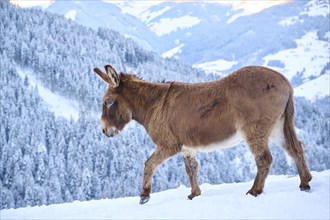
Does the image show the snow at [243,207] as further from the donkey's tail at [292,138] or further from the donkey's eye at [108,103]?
the donkey's eye at [108,103]

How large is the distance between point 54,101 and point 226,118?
176864mm

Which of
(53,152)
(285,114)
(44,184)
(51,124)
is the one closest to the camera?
(285,114)

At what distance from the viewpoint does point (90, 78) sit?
631 feet

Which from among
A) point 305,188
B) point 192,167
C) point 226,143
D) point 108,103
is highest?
point 108,103

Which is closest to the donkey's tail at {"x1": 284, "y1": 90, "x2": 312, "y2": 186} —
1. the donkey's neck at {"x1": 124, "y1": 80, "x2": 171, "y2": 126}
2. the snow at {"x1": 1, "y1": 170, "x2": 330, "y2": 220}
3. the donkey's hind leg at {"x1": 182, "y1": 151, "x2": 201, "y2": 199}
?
the snow at {"x1": 1, "y1": 170, "x2": 330, "y2": 220}

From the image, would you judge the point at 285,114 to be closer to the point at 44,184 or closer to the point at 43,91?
the point at 44,184

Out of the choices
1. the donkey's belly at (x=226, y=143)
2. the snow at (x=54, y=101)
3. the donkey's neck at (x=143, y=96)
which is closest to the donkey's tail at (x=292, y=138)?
the donkey's belly at (x=226, y=143)

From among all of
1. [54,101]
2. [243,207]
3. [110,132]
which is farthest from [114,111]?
[54,101]

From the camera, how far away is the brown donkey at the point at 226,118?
798 cm

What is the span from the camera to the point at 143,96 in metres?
10.0

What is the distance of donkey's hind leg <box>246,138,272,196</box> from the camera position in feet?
26.2

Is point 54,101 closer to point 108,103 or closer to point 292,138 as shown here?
point 108,103

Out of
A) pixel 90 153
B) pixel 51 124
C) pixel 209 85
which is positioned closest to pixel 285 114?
pixel 209 85

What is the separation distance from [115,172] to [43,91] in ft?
272
